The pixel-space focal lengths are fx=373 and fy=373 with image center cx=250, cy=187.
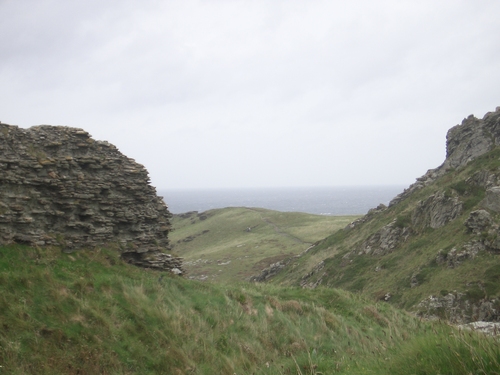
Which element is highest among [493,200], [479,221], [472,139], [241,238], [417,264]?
[472,139]

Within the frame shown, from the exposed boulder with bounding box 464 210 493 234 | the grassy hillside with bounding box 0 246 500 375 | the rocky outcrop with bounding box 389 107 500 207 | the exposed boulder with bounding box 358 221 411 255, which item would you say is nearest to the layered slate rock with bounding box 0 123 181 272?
the grassy hillside with bounding box 0 246 500 375

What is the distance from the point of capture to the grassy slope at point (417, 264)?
96.2ft

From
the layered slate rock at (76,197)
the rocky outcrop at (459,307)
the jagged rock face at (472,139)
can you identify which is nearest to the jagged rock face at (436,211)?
the jagged rock face at (472,139)

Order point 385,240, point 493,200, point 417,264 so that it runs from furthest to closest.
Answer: point 385,240 < point 417,264 < point 493,200

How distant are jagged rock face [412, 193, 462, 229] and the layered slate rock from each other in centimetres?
3164

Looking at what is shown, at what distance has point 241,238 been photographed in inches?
3743

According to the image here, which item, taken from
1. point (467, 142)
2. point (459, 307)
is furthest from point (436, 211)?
point (467, 142)

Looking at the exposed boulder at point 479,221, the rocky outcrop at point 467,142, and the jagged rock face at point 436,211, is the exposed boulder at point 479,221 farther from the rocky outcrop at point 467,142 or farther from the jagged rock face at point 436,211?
the rocky outcrop at point 467,142

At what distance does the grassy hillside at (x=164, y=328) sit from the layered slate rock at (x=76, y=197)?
1.14m

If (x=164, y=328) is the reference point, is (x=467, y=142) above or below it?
above

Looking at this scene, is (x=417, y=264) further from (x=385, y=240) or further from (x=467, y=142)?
(x=467, y=142)

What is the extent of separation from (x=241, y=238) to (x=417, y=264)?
203 feet

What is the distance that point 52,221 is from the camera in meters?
19.0

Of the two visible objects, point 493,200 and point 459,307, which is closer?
point 459,307
